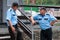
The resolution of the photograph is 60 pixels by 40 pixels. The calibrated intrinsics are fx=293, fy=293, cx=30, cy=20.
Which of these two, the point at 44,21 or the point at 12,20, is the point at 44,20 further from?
the point at 12,20

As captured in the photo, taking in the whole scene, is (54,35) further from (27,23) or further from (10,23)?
(10,23)

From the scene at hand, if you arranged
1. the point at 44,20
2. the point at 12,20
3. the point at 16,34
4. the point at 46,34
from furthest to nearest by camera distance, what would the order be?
the point at 16,34 → the point at 12,20 → the point at 46,34 → the point at 44,20

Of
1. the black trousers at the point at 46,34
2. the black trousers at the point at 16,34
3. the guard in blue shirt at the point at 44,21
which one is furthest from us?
the black trousers at the point at 16,34

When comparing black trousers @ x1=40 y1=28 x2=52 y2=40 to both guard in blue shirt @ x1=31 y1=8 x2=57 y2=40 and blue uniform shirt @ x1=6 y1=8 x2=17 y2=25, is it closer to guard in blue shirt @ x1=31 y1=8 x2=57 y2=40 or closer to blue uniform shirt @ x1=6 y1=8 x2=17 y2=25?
guard in blue shirt @ x1=31 y1=8 x2=57 y2=40

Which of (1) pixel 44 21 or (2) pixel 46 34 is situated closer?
(1) pixel 44 21

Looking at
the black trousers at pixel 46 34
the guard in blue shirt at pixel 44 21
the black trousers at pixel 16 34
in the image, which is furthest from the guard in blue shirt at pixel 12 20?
the black trousers at pixel 46 34

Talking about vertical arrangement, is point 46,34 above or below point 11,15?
below

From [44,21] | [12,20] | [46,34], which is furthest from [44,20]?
[12,20]

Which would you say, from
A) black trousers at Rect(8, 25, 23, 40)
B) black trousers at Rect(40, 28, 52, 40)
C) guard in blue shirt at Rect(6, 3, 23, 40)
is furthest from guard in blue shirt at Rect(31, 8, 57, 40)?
black trousers at Rect(8, 25, 23, 40)

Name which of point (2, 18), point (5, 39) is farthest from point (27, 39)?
point (2, 18)

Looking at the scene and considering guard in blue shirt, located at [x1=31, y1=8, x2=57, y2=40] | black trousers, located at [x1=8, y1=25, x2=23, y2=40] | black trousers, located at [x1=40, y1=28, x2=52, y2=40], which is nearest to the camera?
guard in blue shirt, located at [x1=31, y1=8, x2=57, y2=40]

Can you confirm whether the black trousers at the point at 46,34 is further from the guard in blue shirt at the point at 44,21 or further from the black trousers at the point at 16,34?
the black trousers at the point at 16,34

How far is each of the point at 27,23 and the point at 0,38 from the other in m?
1.82

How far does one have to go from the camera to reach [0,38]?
37.3ft
